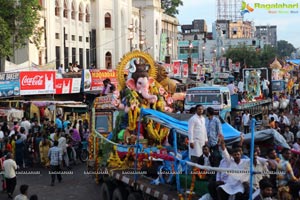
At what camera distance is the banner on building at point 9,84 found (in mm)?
28172

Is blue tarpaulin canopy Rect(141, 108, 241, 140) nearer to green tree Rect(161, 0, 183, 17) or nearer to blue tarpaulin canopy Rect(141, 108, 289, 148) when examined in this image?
blue tarpaulin canopy Rect(141, 108, 289, 148)

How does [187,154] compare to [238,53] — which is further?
[238,53]

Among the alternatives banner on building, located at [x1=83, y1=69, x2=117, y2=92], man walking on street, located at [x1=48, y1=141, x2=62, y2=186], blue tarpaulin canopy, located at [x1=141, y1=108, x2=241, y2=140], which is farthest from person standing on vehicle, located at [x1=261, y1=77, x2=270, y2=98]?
blue tarpaulin canopy, located at [x1=141, y1=108, x2=241, y2=140]

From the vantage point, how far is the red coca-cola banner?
93.9ft

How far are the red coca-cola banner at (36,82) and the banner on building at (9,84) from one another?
213 mm

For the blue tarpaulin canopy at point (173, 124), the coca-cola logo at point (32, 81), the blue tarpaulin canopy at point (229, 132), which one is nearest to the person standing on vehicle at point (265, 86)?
the coca-cola logo at point (32, 81)

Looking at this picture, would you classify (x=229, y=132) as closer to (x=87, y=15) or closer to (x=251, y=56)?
(x=87, y=15)

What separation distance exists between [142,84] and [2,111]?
10.7 metres

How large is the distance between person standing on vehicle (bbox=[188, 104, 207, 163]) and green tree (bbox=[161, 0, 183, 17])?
252ft

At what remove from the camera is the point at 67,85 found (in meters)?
31.1

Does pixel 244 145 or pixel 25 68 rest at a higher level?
pixel 25 68

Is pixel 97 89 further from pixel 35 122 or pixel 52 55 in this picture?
pixel 52 55

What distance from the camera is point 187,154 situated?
12203 mm

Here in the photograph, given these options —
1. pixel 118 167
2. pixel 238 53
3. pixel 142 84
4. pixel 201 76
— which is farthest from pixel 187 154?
pixel 238 53
